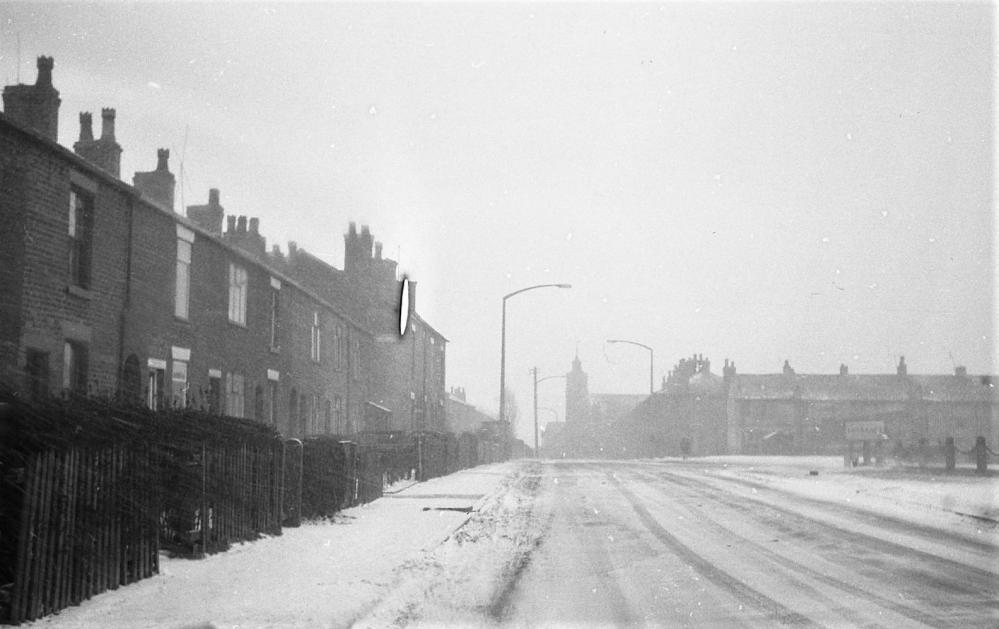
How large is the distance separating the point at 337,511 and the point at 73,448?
7.83 meters

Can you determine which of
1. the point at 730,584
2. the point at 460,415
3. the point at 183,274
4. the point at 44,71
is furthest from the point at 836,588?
the point at 460,415

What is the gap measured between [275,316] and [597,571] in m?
20.2

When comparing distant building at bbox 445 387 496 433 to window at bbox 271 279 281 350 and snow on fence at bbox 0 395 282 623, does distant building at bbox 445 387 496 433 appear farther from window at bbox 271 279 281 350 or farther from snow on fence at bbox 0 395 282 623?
snow on fence at bbox 0 395 282 623

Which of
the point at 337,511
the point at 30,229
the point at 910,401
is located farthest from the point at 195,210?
the point at 910,401

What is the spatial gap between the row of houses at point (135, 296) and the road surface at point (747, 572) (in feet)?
16.8

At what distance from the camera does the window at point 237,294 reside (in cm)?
2550

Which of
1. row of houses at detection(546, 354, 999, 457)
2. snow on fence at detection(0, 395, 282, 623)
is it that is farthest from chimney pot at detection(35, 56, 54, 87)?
row of houses at detection(546, 354, 999, 457)

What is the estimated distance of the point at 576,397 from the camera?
585 ft

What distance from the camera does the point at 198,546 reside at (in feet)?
35.6

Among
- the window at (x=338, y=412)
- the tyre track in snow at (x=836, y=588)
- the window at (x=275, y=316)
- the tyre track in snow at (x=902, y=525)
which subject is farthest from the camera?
the window at (x=338, y=412)

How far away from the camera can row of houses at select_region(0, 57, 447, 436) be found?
15.8 metres

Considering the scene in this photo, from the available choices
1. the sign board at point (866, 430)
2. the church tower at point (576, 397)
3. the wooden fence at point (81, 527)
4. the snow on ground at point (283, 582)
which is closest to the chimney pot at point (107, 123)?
the snow on ground at point (283, 582)

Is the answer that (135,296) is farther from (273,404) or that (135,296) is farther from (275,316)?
(273,404)

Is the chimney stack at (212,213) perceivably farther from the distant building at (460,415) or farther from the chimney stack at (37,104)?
the distant building at (460,415)
